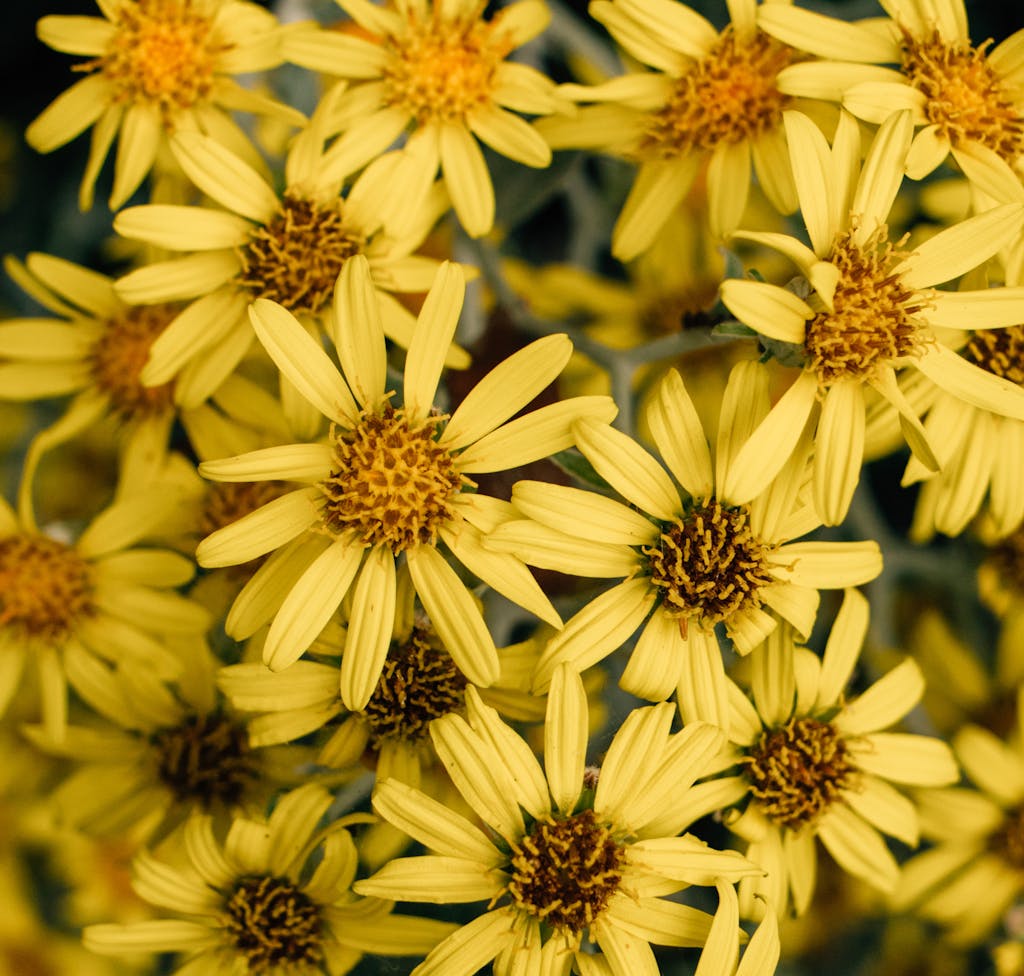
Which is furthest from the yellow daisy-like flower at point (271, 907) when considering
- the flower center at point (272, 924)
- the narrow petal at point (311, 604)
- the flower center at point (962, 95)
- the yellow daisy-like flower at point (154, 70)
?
the flower center at point (962, 95)

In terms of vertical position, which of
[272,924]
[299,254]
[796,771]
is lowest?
[272,924]

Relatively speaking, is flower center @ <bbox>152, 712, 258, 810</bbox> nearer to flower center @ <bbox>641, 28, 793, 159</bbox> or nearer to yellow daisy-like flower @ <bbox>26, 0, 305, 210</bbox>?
yellow daisy-like flower @ <bbox>26, 0, 305, 210</bbox>

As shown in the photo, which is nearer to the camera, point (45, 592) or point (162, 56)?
point (162, 56)

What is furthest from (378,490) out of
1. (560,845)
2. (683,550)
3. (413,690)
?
(560,845)

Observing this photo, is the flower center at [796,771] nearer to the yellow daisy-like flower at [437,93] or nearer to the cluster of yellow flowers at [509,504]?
the cluster of yellow flowers at [509,504]

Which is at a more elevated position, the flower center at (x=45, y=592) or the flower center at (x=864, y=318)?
the flower center at (x=864, y=318)

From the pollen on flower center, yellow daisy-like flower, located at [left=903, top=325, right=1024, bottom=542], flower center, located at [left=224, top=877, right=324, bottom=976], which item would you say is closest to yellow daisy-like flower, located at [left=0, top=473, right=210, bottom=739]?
flower center, located at [left=224, top=877, right=324, bottom=976]

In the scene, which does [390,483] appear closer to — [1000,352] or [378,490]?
[378,490]
